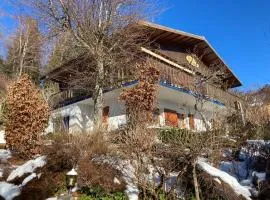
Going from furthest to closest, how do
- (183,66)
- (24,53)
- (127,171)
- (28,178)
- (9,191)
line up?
(24,53) → (183,66) → (28,178) → (9,191) → (127,171)

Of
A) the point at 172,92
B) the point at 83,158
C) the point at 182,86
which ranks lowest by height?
the point at 83,158

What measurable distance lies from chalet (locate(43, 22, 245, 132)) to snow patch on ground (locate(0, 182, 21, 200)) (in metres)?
10.5

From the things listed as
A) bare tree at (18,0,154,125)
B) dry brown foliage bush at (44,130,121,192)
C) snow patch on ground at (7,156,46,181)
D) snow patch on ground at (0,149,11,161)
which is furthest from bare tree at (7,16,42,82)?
dry brown foliage bush at (44,130,121,192)

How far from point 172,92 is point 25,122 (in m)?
10.8

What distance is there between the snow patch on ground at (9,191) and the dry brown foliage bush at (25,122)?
3.48 m

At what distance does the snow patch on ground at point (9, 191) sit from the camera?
1082cm

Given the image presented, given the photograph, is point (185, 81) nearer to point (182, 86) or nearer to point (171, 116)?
point (182, 86)

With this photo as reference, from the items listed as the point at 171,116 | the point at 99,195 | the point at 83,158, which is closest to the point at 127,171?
the point at 99,195

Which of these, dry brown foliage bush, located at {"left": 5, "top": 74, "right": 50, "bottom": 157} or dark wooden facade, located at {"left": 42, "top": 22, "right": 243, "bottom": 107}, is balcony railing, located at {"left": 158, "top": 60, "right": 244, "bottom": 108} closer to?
dark wooden facade, located at {"left": 42, "top": 22, "right": 243, "bottom": 107}

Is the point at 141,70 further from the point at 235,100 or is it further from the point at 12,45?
the point at 12,45

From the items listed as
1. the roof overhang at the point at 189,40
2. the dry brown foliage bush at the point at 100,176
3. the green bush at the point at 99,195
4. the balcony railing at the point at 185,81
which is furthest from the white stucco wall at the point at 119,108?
the green bush at the point at 99,195

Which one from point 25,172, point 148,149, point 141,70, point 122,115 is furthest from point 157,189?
point 122,115

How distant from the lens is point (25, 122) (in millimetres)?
15586

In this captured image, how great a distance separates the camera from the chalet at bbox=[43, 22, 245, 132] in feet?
74.8
